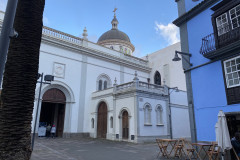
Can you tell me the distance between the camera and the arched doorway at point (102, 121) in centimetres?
1950

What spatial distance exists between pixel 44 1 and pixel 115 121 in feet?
47.2

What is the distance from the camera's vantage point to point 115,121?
18203mm

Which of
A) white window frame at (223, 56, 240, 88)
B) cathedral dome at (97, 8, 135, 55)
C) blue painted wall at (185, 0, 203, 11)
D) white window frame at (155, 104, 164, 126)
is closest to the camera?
white window frame at (223, 56, 240, 88)

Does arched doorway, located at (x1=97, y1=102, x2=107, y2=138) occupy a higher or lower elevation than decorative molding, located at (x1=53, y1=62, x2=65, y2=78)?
lower

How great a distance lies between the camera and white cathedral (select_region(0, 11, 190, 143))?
56.2ft

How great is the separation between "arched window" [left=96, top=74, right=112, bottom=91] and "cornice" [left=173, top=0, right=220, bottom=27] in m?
13.7

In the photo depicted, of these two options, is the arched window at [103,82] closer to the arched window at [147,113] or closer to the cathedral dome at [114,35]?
the arched window at [147,113]

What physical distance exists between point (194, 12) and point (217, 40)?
8.23 ft

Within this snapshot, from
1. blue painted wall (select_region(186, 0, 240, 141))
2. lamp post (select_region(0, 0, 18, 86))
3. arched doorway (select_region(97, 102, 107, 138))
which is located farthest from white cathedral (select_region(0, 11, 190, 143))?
lamp post (select_region(0, 0, 18, 86))

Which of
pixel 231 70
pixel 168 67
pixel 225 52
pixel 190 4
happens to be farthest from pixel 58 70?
pixel 231 70

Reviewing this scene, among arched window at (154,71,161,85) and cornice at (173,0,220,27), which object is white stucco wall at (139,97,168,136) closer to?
cornice at (173,0,220,27)

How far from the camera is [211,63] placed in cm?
955

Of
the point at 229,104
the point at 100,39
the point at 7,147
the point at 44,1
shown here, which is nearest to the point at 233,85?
the point at 229,104

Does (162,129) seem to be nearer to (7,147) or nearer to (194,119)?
(194,119)
